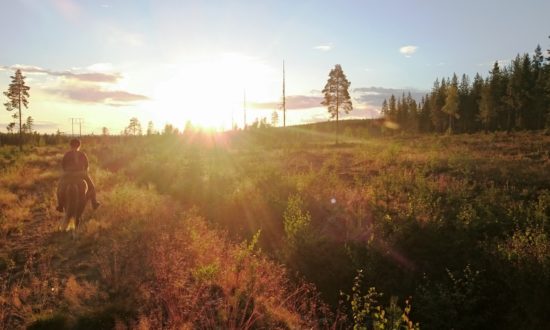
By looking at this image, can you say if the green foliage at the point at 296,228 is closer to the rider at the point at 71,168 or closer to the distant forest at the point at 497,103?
the rider at the point at 71,168

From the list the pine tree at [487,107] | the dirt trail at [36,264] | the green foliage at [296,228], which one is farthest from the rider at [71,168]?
the pine tree at [487,107]

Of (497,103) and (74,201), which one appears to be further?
(497,103)

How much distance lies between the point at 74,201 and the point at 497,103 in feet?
262

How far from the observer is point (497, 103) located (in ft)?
240

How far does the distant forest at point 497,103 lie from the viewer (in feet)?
222

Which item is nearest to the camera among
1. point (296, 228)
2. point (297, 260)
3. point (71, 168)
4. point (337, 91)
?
point (297, 260)

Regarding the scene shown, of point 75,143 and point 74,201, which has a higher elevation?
point 75,143

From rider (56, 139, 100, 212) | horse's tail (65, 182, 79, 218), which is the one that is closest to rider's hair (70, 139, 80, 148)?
rider (56, 139, 100, 212)

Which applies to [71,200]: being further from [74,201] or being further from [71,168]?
[71,168]

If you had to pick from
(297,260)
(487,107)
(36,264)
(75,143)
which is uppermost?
(487,107)

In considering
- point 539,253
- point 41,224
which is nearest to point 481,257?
point 539,253

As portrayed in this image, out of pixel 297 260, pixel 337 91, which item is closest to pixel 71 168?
pixel 297 260

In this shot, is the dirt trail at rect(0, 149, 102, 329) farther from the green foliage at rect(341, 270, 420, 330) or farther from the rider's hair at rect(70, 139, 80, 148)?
the green foliage at rect(341, 270, 420, 330)

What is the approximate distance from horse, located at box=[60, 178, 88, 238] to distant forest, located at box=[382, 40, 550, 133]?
59.0 m
